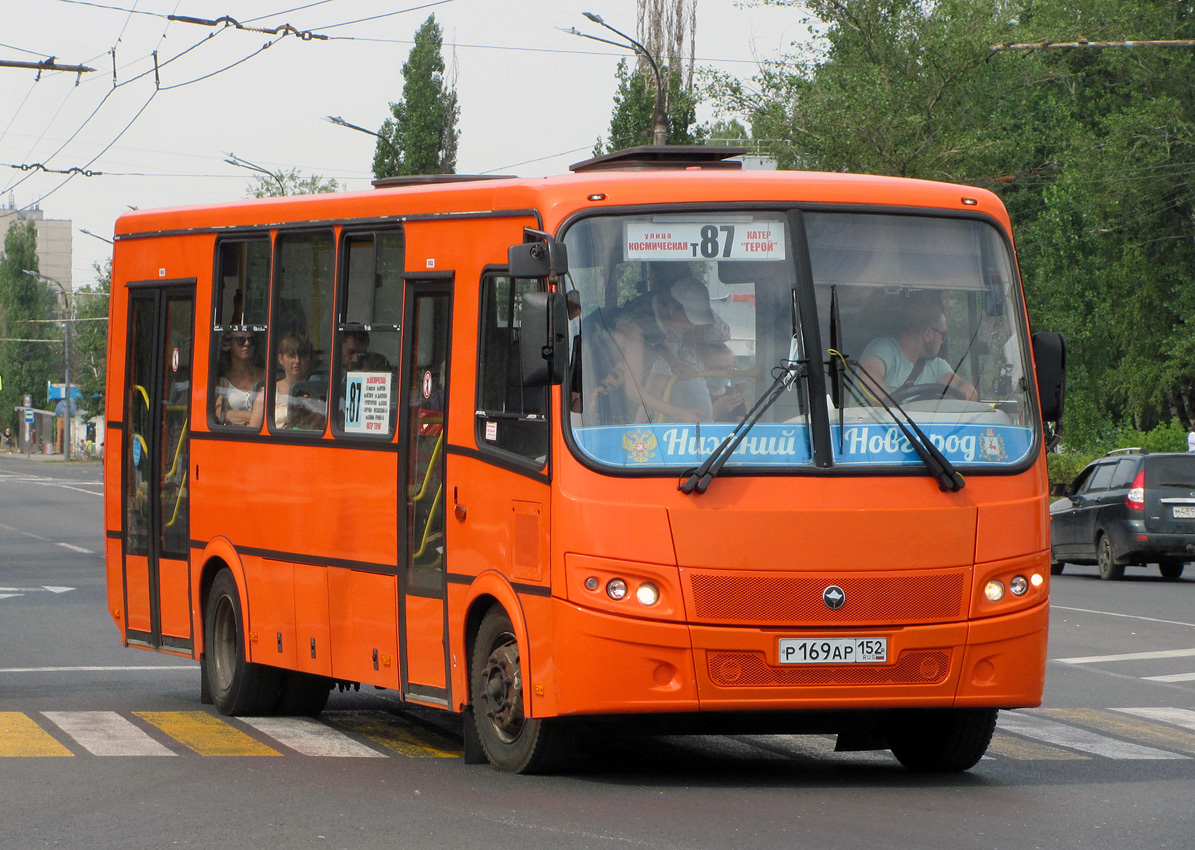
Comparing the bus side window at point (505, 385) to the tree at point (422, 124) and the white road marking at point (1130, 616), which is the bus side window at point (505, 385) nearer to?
the white road marking at point (1130, 616)

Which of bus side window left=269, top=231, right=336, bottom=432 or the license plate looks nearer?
the license plate

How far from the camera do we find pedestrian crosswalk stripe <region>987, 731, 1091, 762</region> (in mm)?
10195

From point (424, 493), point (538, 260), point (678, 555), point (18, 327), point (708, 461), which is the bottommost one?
point (678, 555)

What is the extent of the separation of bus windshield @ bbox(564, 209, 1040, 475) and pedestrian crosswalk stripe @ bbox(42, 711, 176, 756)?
9.86 ft

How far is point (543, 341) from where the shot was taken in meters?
8.45

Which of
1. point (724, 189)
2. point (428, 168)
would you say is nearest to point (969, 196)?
point (724, 189)

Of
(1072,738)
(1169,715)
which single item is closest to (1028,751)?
(1072,738)

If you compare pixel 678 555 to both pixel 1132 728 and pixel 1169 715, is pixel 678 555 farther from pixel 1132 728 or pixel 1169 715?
pixel 1169 715

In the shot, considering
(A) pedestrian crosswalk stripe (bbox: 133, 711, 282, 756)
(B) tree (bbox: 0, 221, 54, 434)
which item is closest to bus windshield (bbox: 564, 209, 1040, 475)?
(A) pedestrian crosswalk stripe (bbox: 133, 711, 282, 756)

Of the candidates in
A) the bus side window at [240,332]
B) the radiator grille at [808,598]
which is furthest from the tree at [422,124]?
the radiator grille at [808,598]

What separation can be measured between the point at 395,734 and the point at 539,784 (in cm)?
246

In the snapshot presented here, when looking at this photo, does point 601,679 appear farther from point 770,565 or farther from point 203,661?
point 203,661

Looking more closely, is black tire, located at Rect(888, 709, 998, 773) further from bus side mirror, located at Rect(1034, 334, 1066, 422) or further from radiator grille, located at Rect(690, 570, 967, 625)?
bus side mirror, located at Rect(1034, 334, 1066, 422)

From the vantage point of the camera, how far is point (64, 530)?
3559cm
